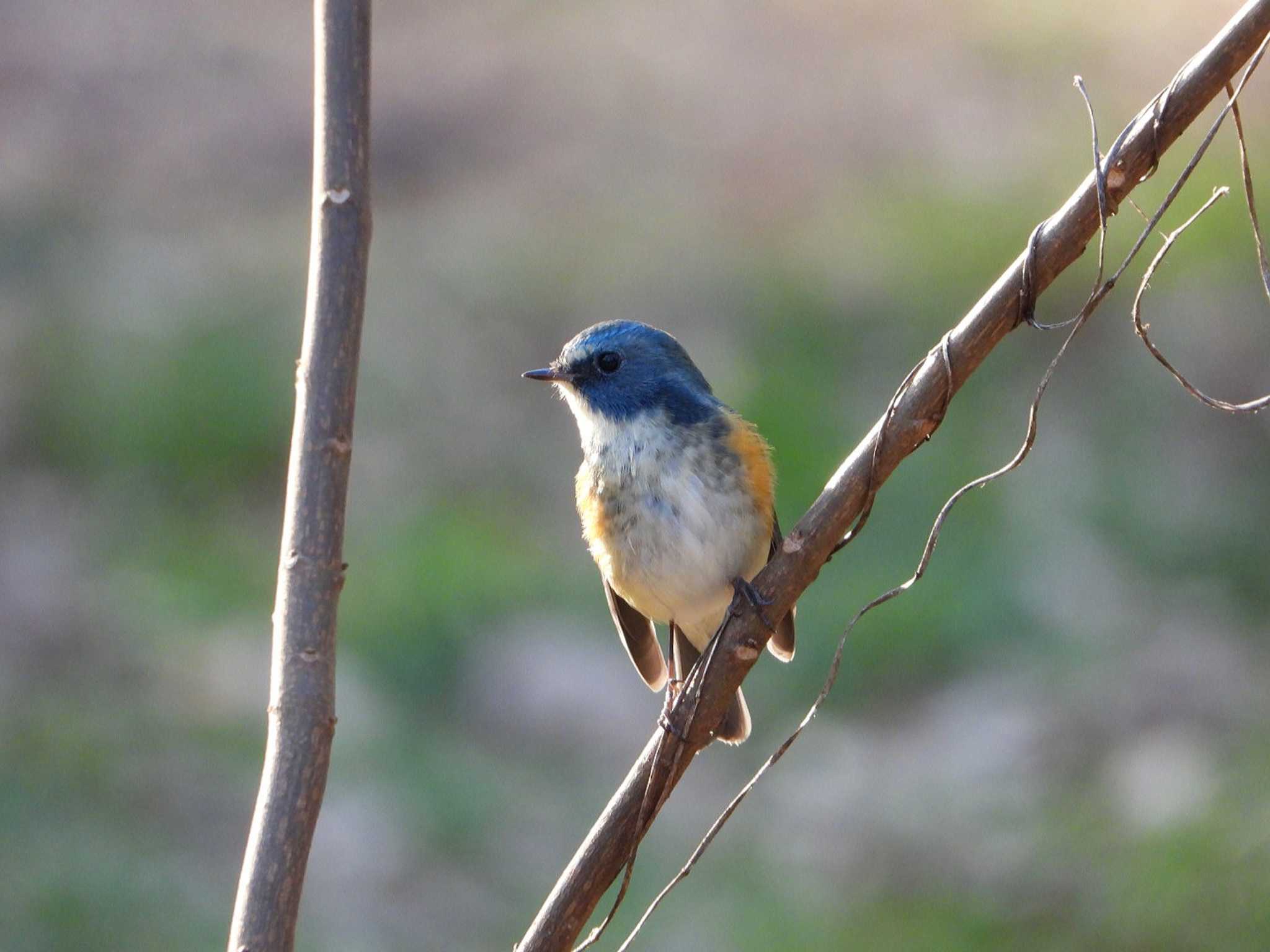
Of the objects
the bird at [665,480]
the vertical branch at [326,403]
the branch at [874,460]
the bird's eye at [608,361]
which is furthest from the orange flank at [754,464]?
the vertical branch at [326,403]

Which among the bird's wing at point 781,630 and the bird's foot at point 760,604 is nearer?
the bird's foot at point 760,604

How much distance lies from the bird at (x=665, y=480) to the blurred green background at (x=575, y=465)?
2111 mm

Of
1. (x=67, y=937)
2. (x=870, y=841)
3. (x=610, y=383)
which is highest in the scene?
(x=610, y=383)

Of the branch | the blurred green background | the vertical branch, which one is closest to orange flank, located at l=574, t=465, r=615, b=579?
the branch

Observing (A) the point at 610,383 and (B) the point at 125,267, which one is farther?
(B) the point at 125,267

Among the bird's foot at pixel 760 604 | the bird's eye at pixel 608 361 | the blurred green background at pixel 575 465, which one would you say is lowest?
the blurred green background at pixel 575 465

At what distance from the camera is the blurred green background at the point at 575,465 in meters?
5.59

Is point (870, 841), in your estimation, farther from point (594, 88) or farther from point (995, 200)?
point (594, 88)

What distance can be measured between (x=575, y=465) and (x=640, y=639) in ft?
12.6

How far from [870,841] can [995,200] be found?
4.07 metres

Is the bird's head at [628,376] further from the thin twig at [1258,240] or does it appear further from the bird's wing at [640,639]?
the thin twig at [1258,240]

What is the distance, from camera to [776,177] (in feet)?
30.5

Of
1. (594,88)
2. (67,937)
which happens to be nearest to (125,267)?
(594,88)

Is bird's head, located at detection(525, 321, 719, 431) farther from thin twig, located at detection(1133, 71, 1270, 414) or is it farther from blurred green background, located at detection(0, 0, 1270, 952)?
blurred green background, located at detection(0, 0, 1270, 952)
